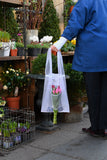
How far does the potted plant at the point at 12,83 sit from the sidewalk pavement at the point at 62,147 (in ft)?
2.18

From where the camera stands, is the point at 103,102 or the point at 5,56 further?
the point at 5,56

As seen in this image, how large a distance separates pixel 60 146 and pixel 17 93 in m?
1.37

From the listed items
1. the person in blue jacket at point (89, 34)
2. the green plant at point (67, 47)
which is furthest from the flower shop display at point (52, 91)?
the green plant at point (67, 47)

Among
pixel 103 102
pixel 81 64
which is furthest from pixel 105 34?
pixel 103 102

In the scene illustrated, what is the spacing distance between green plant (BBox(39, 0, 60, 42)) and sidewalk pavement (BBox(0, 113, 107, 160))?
2.74m

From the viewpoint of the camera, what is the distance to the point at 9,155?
9.61 feet

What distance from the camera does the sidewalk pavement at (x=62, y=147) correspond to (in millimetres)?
2848

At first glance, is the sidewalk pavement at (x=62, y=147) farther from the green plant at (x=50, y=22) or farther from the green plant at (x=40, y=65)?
the green plant at (x=50, y=22)

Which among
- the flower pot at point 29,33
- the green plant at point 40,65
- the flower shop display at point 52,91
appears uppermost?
the flower pot at point 29,33

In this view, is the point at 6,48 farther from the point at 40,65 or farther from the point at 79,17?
the point at 79,17

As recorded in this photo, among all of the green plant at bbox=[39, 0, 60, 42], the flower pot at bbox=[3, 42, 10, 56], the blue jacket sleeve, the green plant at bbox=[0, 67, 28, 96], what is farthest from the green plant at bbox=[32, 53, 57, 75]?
the green plant at bbox=[39, 0, 60, 42]

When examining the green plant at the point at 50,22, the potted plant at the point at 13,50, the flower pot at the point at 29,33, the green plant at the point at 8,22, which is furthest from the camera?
the green plant at the point at 50,22

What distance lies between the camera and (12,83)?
406 centimetres

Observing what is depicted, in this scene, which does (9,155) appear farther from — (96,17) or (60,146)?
(96,17)
